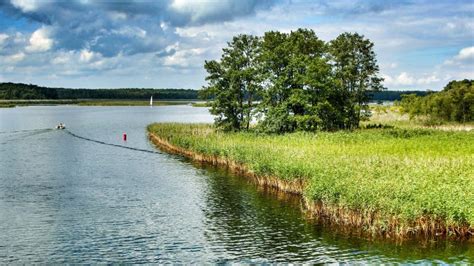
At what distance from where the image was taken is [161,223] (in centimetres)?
2988

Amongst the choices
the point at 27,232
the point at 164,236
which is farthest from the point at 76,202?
the point at 164,236

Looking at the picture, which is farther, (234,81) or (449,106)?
(449,106)

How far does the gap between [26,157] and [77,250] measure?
40.2m

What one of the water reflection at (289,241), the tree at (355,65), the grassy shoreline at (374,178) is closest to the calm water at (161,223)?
the water reflection at (289,241)

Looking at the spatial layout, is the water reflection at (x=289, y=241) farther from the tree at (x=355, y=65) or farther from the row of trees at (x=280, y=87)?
the tree at (x=355, y=65)

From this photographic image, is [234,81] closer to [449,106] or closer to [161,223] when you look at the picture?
[161,223]

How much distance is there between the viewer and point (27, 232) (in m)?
27.4

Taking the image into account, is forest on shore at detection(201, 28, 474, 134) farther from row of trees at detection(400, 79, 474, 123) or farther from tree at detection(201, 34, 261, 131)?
row of trees at detection(400, 79, 474, 123)

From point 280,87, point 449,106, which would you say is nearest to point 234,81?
point 280,87

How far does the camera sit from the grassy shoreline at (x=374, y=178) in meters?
25.4

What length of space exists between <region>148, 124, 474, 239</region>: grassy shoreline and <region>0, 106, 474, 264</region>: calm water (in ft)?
4.48

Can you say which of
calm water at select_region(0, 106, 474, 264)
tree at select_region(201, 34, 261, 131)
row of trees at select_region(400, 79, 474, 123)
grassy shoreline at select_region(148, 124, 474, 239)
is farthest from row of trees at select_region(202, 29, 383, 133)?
row of trees at select_region(400, 79, 474, 123)

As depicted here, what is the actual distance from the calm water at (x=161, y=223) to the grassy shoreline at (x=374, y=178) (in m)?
1.36

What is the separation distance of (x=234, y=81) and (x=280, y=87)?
7.49 meters
